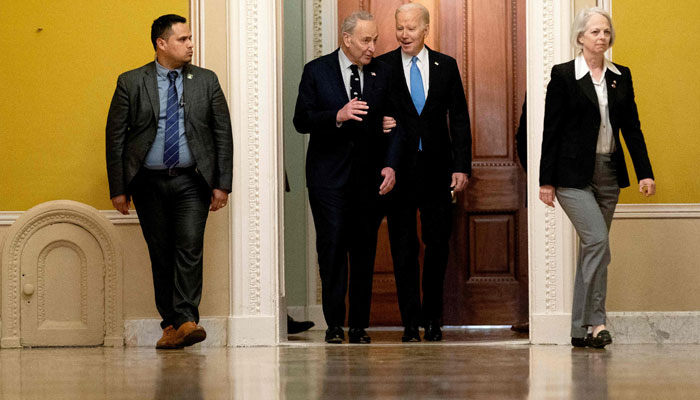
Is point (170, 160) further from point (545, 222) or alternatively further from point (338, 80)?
point (545, 222)

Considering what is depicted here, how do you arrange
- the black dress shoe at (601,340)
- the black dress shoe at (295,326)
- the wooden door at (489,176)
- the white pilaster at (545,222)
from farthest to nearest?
1. the wooden door at (489,176)
2. the black dress shoe at (295,326)
3. the white pilaster at (545,222)
4. the black dress shoe at (601,340)

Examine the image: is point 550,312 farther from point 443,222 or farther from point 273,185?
point 273,185

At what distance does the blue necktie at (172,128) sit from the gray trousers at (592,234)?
183 centimetres

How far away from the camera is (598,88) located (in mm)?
5598

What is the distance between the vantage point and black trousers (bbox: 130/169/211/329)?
225 inches

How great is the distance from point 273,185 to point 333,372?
6.50 ft

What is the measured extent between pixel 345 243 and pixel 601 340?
138 cm

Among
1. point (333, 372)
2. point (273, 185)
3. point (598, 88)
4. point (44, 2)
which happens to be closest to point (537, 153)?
point (598, 88)

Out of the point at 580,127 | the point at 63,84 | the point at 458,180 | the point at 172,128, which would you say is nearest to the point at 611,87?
the point at 580,127

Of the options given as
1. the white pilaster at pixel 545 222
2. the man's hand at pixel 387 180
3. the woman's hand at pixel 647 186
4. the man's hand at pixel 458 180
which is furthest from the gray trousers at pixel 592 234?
the man's hand at pixel 387 180

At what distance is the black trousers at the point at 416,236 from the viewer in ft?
20.0

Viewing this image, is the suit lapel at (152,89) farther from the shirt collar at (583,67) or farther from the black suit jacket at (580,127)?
the shirt collar at (583,67)

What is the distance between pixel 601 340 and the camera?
535 centimetres

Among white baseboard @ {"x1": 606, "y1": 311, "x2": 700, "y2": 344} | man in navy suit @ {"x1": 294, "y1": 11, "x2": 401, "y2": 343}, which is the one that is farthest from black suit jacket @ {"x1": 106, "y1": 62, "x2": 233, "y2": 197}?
white baseboard @ {"x1": 606, "y1": 311, "x2": 700, "y2": 344}
